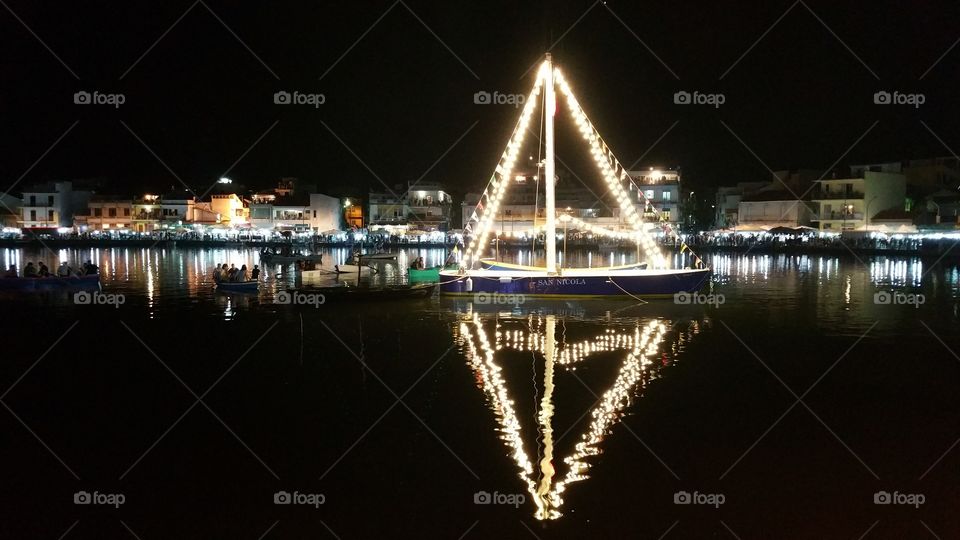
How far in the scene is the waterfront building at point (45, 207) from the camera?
73.9 meters

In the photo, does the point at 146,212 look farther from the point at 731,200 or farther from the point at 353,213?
the point at 731,200

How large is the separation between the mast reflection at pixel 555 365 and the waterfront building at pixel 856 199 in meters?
43.4

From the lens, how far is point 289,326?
60.6 feet

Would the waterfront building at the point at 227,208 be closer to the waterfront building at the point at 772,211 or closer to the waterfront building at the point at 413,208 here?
the waterfront building at the point at 413,208

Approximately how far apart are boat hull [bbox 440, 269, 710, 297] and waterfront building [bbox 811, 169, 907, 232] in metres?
39.0

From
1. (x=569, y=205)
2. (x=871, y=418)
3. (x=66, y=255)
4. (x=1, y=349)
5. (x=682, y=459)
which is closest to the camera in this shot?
(x=682, y=459)

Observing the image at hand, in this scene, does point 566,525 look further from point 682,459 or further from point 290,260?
point 290,260

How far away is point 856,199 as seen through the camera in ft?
182

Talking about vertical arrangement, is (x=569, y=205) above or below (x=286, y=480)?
→ above

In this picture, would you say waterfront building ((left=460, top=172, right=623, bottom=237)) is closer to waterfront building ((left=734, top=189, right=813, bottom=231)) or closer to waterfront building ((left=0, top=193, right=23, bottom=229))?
waterfront building ((left=734, top=189, right=813, bottom=231))

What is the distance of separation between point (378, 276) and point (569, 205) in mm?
35359

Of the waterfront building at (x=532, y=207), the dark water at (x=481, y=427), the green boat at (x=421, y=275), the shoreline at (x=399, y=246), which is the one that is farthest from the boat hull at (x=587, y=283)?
the waterfront building at (x=532, y=207)

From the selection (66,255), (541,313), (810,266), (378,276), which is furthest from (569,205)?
(541,313)

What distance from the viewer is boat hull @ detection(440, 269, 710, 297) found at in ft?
73.4
